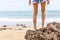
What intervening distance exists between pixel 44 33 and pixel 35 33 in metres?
0.27

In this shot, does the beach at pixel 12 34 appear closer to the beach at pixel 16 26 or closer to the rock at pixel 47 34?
the beach at pixel 16 26

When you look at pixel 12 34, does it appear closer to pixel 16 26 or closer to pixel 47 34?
pixel 47 34

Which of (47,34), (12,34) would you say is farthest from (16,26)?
(47,34)

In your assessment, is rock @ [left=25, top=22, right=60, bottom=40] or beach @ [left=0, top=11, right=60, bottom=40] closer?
rock @ [left=25, top=22, right=60, bottom=40]

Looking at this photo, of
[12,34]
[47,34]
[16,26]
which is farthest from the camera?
[16,26]

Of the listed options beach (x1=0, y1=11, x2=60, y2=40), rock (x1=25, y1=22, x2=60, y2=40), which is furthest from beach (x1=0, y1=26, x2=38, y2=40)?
rock (x1=25, y1=22, x2=60, y2=40)

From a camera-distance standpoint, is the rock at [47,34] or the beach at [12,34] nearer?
the rock at [47,34]

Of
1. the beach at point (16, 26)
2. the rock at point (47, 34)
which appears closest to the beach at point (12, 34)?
the beach at point (16, 26)

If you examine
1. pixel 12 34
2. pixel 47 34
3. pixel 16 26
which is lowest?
pixel 16 26

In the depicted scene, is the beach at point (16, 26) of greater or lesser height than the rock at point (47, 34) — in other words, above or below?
below

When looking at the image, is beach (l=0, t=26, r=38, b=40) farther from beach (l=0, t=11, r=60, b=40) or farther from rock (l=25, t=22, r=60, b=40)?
rock (l=25, t=22, r=60, b=40)

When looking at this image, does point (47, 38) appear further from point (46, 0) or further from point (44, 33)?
point (46, 0)

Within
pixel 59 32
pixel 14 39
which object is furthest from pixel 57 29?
pixel 14 39

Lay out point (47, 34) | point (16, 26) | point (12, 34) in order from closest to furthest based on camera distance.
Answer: point (47, 34) < point (12, 34) < point (16, 26)
